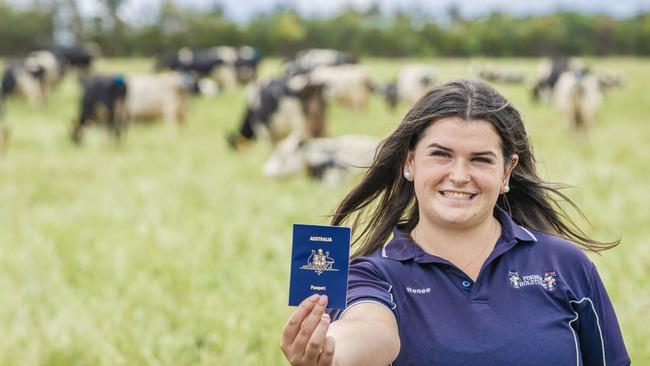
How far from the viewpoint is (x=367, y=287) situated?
2.25 metres

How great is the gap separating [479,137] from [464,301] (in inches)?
18.9

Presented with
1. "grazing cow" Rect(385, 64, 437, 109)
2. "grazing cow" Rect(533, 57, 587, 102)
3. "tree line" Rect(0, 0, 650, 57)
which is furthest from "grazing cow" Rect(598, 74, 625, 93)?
"tree line" Rect(0, 0, 650, 57)

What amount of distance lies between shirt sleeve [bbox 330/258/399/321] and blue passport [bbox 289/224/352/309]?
4.9 inches

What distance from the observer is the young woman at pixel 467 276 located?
2.17m

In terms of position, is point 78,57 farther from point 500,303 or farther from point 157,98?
point 500,303

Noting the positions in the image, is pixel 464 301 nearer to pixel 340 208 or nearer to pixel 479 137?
pixel 479 137

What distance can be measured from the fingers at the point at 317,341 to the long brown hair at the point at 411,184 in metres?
0.74

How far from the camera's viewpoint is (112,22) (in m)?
54.1

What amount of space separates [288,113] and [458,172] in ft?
39.3

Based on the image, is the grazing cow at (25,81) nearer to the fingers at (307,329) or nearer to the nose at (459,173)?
the nose at (459,173)

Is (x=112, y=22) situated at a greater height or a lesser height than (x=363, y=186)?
lesser

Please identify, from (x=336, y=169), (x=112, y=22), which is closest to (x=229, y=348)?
(x=336, y=169)

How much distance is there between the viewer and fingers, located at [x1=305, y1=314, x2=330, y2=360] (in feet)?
6.32

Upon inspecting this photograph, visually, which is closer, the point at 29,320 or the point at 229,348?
the point at 229,348
